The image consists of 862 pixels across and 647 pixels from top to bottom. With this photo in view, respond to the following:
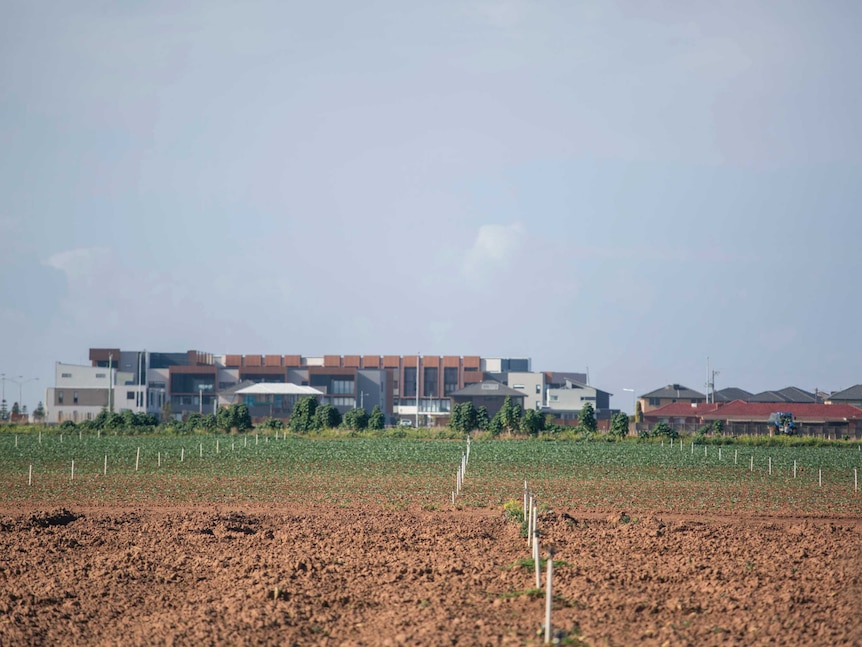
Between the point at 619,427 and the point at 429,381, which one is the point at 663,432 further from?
the point at 429,381

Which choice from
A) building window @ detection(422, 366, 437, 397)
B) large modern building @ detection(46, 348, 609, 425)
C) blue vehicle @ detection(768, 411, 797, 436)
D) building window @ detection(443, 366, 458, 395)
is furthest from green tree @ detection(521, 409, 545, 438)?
building window @ detection(422, 366, 437, 397)

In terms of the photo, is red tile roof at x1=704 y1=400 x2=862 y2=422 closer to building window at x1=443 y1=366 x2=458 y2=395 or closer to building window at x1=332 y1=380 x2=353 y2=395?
building window at x1=332 y1=380 x2=353 y2=395

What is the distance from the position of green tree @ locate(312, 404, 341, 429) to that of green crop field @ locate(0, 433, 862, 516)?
62.4 ft

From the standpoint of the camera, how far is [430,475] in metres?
50.1

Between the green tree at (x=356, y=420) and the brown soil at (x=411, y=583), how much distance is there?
218 ft

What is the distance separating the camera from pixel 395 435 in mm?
92125

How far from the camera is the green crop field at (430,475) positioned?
38656 millimetres

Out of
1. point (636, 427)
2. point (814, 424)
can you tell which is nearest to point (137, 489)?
point (636, 427)

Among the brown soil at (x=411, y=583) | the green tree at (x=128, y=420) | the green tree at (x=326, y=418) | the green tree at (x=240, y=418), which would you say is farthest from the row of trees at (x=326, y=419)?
the brown soil at (x=411, y=583)

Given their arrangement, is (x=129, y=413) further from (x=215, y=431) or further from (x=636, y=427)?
(x=636, y=427)

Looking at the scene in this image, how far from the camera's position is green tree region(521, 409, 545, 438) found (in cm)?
9225

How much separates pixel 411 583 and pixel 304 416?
→ 79287mm

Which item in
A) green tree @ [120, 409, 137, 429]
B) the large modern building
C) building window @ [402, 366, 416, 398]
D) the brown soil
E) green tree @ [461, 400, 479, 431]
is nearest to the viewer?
the brown soil

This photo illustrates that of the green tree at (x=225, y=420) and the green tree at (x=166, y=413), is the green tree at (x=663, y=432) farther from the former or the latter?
the green tree at (x=166, y=413)
